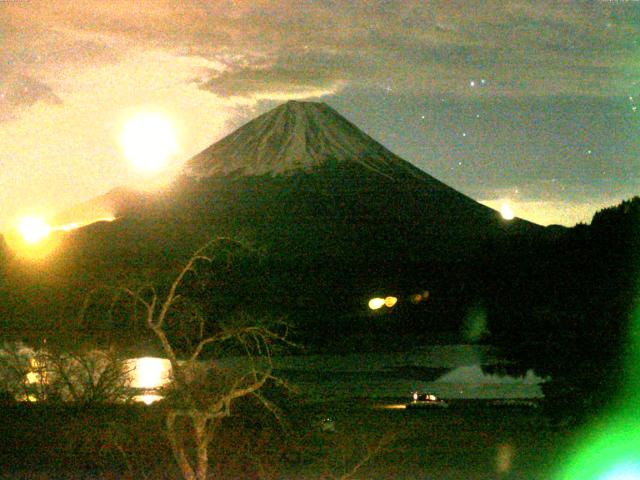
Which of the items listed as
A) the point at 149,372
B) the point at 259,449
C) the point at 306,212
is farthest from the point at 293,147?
the point at 259,449

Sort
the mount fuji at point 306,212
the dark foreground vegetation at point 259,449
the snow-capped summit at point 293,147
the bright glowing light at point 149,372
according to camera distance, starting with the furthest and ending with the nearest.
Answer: the snow-capped summit at point 293,147
the mount fuji at point 306,212
the bright glowing light at point 149,372
the dark foreground vegetation at point 259,449

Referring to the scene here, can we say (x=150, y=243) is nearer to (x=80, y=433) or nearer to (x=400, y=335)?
(x=400, y=335)

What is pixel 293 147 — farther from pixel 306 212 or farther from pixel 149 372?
pixel 149 372

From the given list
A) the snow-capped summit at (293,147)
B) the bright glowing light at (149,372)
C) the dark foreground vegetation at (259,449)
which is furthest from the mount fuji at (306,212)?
the dark foreground vegetation at (259,449)

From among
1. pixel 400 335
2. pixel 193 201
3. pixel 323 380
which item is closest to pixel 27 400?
pixel 323 380

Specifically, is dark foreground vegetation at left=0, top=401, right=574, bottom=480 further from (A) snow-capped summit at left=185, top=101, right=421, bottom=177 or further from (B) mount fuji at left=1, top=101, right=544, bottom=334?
(A) snow-capped summit at left=185, top=101, right=421, bottom=177

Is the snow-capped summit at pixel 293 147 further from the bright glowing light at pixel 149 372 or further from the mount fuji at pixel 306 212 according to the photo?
the bright glowing light at pixel 149 372

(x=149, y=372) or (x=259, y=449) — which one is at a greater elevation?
(x=149, y=372)

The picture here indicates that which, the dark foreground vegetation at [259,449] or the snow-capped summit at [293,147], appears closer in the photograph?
the dark foreground vegetation at [259,449]

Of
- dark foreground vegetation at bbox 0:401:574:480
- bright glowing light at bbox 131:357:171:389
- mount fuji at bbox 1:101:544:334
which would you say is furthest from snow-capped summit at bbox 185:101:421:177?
dark foreground vegetation at bbox 0:401:574:480
